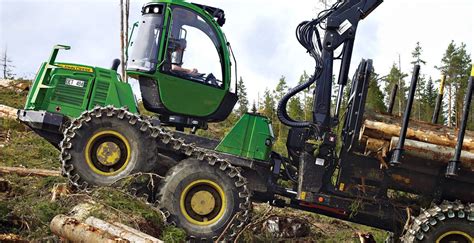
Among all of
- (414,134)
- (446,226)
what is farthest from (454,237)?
(414,134)

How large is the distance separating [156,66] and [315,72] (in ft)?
8.42

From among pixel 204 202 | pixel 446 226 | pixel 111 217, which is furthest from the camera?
pixel 204 202

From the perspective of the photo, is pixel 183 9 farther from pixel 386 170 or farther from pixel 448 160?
pixel 448 160

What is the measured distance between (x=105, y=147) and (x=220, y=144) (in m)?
1.74

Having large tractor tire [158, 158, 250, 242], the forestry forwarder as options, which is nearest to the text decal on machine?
the forestry forwarder

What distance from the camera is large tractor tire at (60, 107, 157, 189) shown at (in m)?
7.77

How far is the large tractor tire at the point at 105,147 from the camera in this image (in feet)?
25.5

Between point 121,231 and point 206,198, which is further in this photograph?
point 206,198

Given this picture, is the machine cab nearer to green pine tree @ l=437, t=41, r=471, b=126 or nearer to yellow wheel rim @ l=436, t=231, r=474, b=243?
yellow wheel rim @ l=436, t=231, r=474, b=243

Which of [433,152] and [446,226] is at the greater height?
[433,152]

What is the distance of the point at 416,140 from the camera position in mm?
8234

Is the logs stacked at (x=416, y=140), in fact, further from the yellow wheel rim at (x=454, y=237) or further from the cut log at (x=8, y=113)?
the cut log at (x=8, y=113)

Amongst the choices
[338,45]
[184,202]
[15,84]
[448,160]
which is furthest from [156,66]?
[15,84]

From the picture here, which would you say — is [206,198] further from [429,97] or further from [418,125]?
[429,97]
